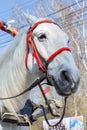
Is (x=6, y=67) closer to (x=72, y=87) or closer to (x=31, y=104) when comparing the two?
(x=31, y=104)

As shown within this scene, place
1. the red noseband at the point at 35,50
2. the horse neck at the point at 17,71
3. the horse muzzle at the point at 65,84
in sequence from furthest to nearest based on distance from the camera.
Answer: the horse neck at the point at 17,71
the red noseband at the point at 35,50
the horse muzzle at the point at 65,84

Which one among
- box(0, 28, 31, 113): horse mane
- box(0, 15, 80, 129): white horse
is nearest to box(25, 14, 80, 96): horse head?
box(0, 15, 80, 129): white horse

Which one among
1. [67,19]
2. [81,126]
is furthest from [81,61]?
[81,126]

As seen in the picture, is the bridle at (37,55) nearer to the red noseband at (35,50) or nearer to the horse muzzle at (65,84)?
the red noseband at (35,50)

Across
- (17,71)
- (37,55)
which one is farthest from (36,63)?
(17,71)

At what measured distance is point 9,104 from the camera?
108 inches

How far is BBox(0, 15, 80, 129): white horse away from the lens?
2504 millimetres

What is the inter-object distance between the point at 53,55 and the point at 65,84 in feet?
0.72

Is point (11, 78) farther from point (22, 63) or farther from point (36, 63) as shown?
point (36, 63)

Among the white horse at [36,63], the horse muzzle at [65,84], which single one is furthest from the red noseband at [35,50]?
the horse muzzle at [65,84]

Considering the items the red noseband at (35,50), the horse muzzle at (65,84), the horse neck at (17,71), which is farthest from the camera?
the horse neck at (17,71)

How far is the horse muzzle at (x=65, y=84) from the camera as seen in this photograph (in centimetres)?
246

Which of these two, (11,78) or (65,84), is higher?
(11,78)

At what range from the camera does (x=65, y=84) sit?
8.16ft
